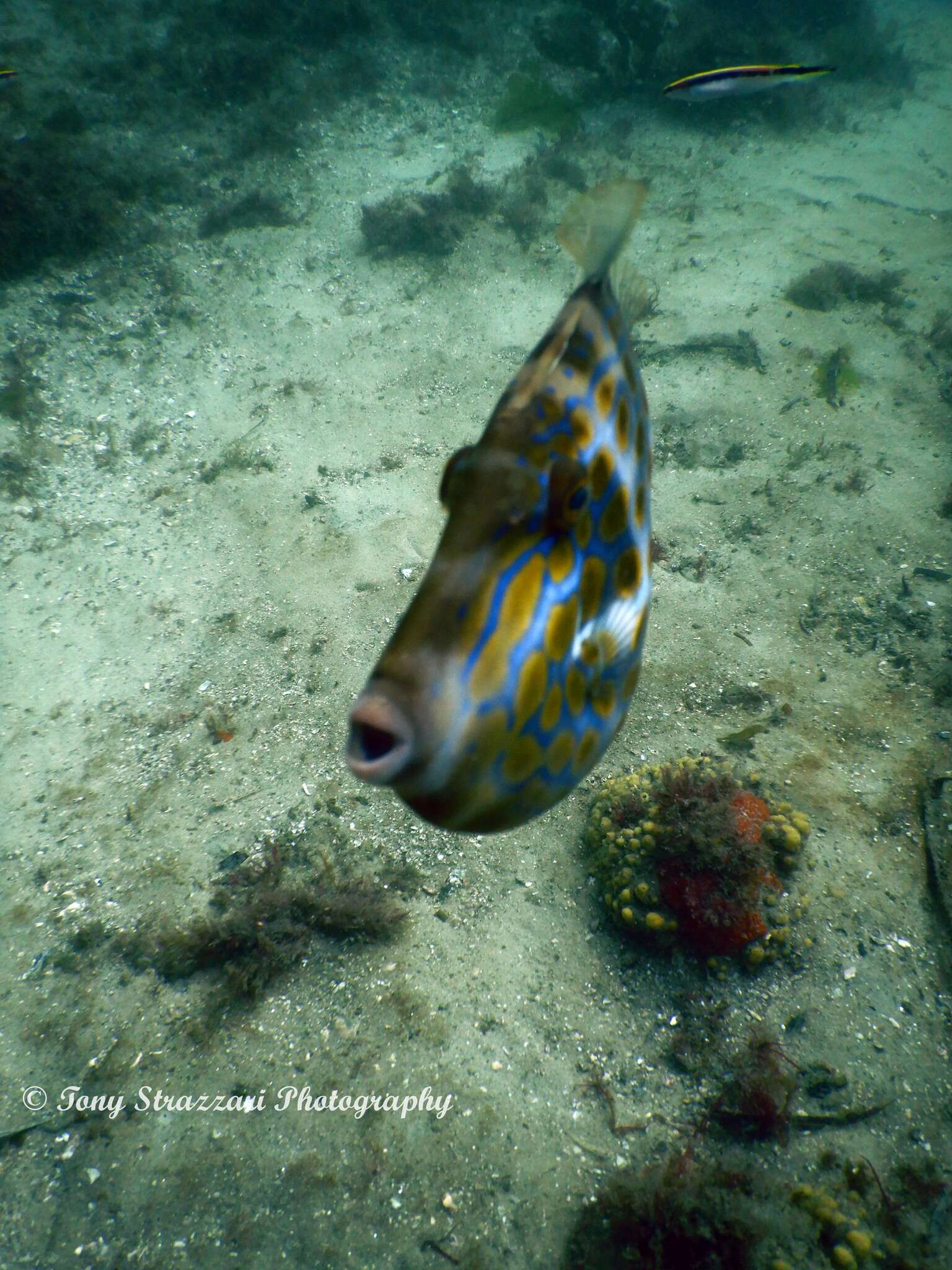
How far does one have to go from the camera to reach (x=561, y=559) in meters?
0.95

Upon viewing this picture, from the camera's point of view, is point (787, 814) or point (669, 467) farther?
point (669, 467)

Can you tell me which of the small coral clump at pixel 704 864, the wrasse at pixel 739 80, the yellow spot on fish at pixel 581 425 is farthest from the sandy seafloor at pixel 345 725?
the yellow spot on fish at pixel 581 425

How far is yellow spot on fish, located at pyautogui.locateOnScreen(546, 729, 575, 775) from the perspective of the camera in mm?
918

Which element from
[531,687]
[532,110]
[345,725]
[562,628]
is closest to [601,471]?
[562,628]

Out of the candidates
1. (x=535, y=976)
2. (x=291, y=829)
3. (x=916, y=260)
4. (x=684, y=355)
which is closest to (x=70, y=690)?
(x=291, y=829)

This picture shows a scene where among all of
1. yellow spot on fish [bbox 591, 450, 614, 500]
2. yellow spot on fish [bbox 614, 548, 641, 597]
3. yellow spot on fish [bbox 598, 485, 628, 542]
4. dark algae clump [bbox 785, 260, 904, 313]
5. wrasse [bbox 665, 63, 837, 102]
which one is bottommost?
dark algae clump [bbox 785, 260, 904, 313]

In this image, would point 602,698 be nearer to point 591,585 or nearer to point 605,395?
point 591,585

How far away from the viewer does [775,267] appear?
7.71 meters

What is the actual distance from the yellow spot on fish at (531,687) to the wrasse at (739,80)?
5.67 metres

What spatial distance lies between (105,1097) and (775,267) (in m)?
10.0

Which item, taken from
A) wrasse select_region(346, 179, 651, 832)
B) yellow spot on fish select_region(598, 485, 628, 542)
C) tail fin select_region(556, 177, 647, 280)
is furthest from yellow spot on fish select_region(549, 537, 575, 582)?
tail fin select_region(556, 177, 647, 280)

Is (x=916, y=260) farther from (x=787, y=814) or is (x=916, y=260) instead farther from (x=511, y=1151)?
(x=511, y=1151)

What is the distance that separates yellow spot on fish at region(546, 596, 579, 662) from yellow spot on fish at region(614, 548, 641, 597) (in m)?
0.15

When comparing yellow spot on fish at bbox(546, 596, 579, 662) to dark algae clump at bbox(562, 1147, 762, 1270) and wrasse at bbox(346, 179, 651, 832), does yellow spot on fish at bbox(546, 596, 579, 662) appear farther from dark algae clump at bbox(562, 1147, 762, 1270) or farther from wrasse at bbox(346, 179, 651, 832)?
dark algae clump at bbox(562, 1147, 762, 1270)
